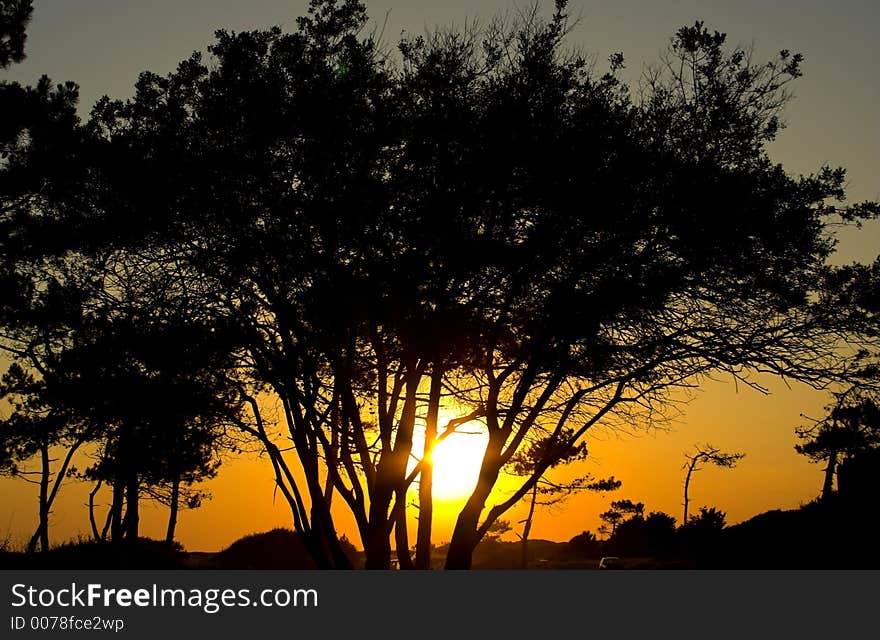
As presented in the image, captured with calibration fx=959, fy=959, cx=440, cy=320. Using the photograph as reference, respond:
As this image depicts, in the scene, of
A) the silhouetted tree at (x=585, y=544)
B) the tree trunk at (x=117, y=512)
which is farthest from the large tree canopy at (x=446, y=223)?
the silhouetted tree at (x=585, y=544)

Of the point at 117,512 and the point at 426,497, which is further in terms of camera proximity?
the point at 117,512

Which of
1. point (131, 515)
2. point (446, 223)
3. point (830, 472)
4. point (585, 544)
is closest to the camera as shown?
point (446, 223)

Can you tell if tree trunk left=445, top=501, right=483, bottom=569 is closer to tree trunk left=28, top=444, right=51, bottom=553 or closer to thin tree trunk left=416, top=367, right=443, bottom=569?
thin tree trunk left=416, top=367, right=443, bottom=569

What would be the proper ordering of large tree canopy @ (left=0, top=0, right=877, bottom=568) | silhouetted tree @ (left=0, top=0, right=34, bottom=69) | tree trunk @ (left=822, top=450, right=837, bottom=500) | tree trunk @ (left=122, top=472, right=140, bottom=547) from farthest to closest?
tree trunk @ (left=822, top=450, right=837, bottom=500) → tree trunk @ (left=122, top=472, right=140, bottom=547) → silhouetted tree @ (left=0, top=0, right=34, bottom=69) → large tree canopy @ (left=0, top=0, right=877, bottom=568)

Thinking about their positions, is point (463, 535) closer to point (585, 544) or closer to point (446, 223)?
point (446, 223)

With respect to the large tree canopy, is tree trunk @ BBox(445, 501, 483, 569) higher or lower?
lower

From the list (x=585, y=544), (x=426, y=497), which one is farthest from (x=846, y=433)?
(x=585, y=544)

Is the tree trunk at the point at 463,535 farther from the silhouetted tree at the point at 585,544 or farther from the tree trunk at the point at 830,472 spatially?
the silhouetted tree at the point at 585,544

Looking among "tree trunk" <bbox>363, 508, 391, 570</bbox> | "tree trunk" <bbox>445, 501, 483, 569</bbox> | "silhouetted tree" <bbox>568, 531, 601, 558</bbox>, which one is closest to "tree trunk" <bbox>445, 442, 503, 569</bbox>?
"tree trunk" <bbox>445, 501, 483, 569</bbox>

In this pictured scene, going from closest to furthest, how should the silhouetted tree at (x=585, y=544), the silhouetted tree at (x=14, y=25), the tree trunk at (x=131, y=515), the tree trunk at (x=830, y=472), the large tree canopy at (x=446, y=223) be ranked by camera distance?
1. the large tree canopy at (x=446, y=223)
2. the silhouetted tree at (x=14, y=25)
3. the tree trunk at (x=131, y=515)
4. the tree trunk at (x=830, y=472)
5. the silhouetted tree at (x=585, y=544)

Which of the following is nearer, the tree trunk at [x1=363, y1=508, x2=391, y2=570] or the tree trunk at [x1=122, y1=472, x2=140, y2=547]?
the tree trunk at [x1=363, y1=508, x2=391, y2=570]

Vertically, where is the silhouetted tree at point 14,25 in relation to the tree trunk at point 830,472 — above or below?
above

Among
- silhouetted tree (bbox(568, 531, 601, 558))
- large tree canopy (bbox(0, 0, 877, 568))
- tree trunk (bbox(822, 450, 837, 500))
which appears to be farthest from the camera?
silhouetted tree (bbox(568, 531, 601, 558))
